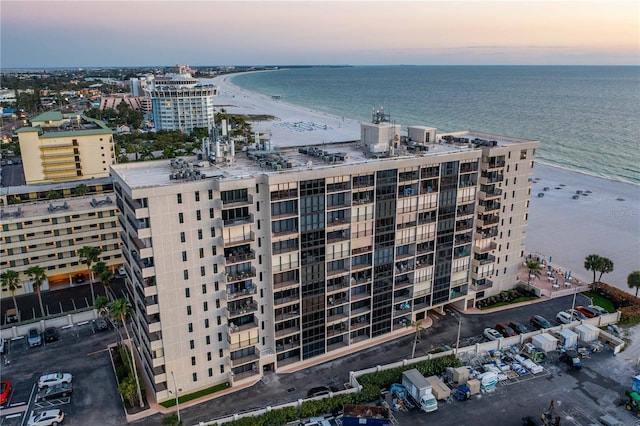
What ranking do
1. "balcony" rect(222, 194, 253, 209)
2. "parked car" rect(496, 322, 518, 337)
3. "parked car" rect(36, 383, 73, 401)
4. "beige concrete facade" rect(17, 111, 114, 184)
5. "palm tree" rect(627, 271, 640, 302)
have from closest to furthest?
"balcony" rect(222, 194, 253, 209)
"parked car" rect(36, 383, 73, 401)
"parked car" rect(496, 322, 518, 337)
"palm tree" rect(627, 271, 640, 302)
"beige concrete facade" rect(17, 111, 114, 184)

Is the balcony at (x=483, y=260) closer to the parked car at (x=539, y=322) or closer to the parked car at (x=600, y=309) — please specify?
the parked car at (x=539, y=322)

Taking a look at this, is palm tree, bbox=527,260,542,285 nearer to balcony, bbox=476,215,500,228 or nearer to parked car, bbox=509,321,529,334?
balcony, bbox=476,215,500,228

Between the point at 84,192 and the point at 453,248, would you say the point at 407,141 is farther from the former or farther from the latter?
the point at 84,192

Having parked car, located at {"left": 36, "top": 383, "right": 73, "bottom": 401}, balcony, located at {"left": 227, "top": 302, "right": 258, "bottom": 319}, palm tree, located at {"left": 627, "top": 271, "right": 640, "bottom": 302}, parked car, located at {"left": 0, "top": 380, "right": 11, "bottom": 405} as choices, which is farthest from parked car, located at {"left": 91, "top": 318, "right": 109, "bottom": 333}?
palm tree, located at {"left": 627, "top": 271, "right": 640, "bottom": 302}

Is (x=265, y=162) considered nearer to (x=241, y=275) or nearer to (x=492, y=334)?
(x=241, y=275)

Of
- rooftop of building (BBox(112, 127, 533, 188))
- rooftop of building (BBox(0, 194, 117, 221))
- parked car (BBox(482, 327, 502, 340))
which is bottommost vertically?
parked car (BBox(482, 327, 502, 340))

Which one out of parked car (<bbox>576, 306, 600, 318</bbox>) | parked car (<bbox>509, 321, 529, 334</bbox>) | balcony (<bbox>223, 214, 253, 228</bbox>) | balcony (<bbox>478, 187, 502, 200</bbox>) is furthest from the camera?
parked car (<bbox>576, 306, 600, 318</bbox>)

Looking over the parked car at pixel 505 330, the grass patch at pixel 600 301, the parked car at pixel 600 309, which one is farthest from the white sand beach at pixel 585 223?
the parked car at pixel 505 330
